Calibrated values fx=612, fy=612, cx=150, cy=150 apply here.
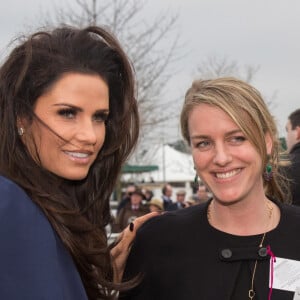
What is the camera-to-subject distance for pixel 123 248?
294 cm

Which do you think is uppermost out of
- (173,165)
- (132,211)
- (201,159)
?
(201,159)

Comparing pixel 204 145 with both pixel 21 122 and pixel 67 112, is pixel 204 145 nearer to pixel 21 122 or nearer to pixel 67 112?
pixel 67 112

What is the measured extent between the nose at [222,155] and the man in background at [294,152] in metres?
1.64

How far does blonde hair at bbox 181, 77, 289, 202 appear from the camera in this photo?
257 cm

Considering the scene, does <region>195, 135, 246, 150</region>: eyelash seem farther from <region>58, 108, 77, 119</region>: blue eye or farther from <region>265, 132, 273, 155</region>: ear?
Result: <region>58, 108, 77, 119</region>: blue eye

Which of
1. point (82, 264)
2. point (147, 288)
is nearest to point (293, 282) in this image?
point (147, 288)

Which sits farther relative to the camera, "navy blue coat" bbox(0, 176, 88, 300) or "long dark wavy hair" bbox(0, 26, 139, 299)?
"long dark wavy hair" bbox(0, 26, 139, 299)

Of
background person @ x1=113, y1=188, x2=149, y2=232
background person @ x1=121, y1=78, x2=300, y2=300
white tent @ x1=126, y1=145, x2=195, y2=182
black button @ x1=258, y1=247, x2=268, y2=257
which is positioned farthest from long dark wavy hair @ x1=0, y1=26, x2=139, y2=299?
white tent @ x1=126, y1=145, x2=195, y2=182

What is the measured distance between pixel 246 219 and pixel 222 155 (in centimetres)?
33

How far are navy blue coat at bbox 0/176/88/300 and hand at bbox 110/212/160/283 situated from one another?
0.88 meters

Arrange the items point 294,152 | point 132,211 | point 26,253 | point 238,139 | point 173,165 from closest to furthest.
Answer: point 26,253
point 238,139
point 294,152
point 132,211
point 173,165

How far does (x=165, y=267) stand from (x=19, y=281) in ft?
3.19

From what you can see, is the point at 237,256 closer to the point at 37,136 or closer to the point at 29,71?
the point at 37,136

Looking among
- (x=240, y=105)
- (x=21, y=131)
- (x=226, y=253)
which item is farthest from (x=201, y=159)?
(x=21, y=131)
